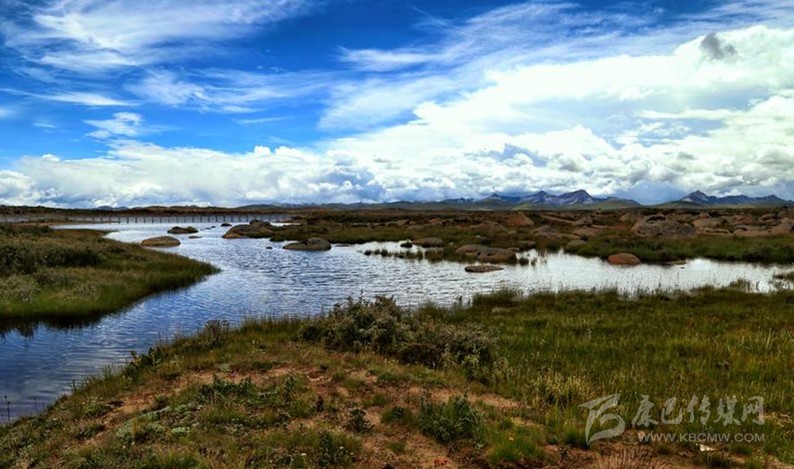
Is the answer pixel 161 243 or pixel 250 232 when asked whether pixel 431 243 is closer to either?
pixel 161 243

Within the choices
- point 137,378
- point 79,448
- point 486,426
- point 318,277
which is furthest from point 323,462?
point 318,277

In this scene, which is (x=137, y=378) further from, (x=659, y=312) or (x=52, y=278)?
(x=659, y=312)

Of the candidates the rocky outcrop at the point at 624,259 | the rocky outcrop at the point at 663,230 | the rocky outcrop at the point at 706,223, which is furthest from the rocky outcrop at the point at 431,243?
the rocky outcrop at the point at 706,223

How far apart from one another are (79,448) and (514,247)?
4694 centimetres

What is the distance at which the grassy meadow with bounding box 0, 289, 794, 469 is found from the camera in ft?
26.7

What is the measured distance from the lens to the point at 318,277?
35.6 m

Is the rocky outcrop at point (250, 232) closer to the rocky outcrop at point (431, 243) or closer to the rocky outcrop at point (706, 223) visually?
the rocky outcrop at point (431, 243)

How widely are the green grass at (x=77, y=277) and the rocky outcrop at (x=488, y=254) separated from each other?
884 inches

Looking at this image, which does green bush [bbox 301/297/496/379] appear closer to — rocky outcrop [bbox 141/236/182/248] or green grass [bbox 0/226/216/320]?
green grass [bbox 0/226/216/320]

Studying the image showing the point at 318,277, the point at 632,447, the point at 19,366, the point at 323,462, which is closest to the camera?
the point at 323,462

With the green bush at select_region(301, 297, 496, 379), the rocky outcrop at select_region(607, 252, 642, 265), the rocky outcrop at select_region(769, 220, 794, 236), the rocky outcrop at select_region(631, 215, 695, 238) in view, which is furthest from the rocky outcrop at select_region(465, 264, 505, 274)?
the rocky outcrop at select_region(769, 220, 794, 236)

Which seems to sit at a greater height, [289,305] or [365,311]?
[365,311]

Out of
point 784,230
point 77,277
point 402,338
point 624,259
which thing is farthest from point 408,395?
point 784,230

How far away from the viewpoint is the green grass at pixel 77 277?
893 inches
